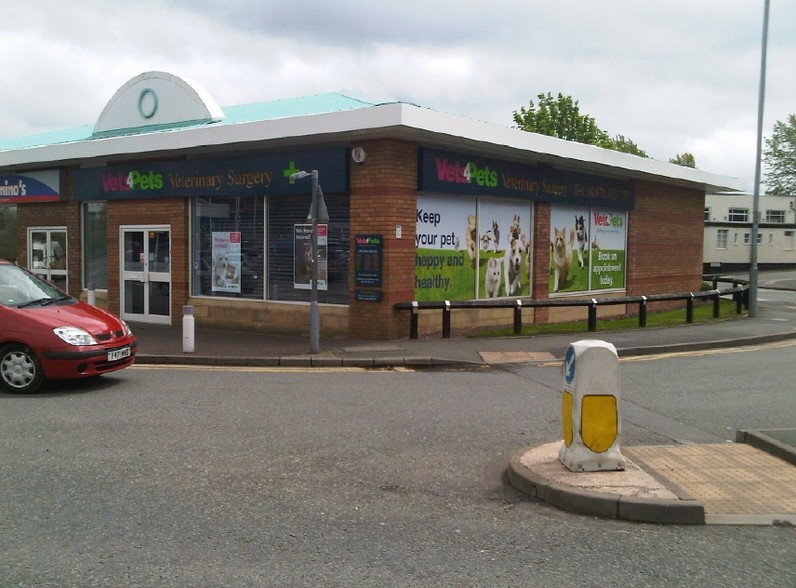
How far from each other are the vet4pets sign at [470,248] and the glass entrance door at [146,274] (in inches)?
246

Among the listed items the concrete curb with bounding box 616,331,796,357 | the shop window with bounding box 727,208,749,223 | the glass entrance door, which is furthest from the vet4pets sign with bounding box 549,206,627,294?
the shop window with bounding box 727,208,749,223

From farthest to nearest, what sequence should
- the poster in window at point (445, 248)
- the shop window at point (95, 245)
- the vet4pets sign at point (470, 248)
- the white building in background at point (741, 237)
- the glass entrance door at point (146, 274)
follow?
the white building in background at point (741, 237), the shop window at point (95, 245), the glass entrance door at point (146, 274), the vet4pets sign at point (470, 248), the poster in window at point (445, 248)

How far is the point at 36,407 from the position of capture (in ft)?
27.5

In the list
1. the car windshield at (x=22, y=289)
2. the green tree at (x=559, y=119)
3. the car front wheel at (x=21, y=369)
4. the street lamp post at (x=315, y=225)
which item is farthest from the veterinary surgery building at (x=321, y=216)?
the green tree at (x=559, y=119)

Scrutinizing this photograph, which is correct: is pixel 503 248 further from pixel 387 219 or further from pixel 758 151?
pixel 758 151

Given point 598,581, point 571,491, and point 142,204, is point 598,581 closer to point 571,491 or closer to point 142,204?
point 571,491

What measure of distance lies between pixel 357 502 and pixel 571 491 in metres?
1.55

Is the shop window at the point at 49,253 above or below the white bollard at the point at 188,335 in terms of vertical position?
above

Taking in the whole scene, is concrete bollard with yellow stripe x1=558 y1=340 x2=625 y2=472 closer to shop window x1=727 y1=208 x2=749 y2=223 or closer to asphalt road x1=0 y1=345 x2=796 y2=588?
asphalt road x1=0 y1=345 x2=796 y2=588

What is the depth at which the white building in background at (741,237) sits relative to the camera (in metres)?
51.9

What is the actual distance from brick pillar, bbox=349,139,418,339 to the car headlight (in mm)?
5758

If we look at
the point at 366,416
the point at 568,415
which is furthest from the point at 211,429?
the point at 568,415

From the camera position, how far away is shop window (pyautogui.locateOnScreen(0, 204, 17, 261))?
2105 cm

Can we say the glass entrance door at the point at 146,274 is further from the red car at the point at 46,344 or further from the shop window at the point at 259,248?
the red car at the point at 46,344
